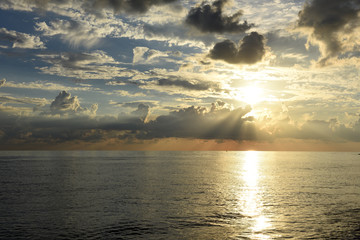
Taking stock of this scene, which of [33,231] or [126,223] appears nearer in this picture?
[33,231]

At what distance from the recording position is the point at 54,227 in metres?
39.5

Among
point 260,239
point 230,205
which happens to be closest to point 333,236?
point 260,239

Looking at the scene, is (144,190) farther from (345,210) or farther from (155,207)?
(345,210)

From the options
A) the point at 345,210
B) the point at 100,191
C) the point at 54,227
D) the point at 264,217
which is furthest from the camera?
the point at 100,191

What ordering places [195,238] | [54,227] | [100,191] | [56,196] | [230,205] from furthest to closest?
[100,191]
[56,196]
[230,205]
[54,227]
[195,238]

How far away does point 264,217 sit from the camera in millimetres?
47031

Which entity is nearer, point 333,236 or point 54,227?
point 333,236

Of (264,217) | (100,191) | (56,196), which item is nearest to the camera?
(264,217)

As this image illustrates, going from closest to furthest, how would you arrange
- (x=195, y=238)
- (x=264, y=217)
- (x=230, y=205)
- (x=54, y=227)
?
(x=195, y=238) < (x=54, y=227) < (x=264, y=217) < (x=230, y=205)

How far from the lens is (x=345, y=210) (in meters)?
51.5

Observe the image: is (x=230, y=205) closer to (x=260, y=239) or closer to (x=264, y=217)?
(x=264, y=217)

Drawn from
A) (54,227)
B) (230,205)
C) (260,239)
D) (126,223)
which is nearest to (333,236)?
(260,239)

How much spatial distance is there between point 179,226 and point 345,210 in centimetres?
3162

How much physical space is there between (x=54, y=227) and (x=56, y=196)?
25.4 m
